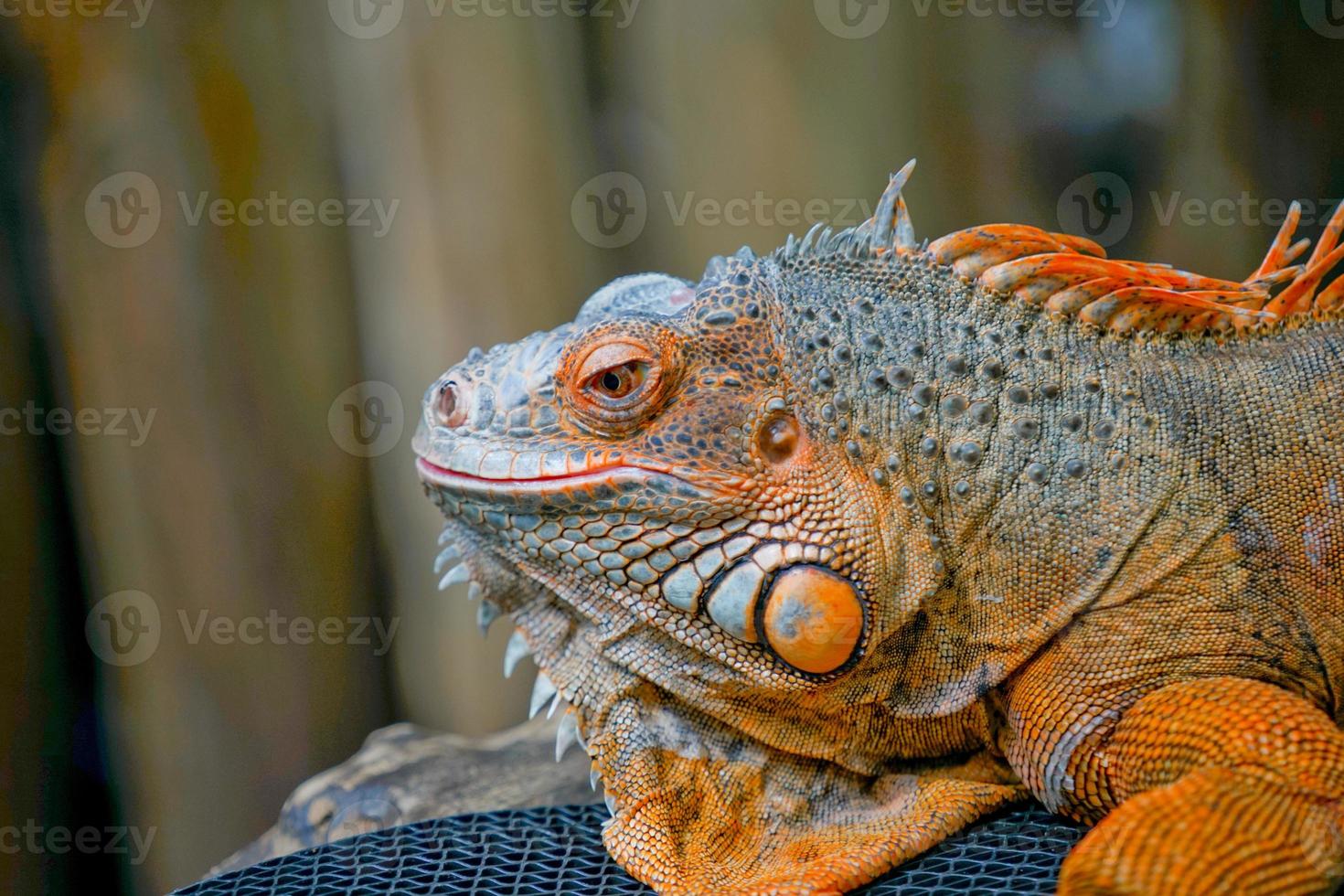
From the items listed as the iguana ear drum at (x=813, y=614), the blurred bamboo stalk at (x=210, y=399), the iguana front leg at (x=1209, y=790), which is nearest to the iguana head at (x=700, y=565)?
the iguana ear drum at (x=813, y=614)

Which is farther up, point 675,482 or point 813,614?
→ point 675,482

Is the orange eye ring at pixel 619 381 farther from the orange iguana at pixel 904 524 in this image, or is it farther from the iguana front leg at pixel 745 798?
the iguana front leg at pixel 745 798

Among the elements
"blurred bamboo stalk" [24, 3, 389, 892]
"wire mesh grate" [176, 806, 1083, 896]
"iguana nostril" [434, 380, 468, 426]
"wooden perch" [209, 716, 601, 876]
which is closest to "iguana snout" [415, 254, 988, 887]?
"iguana nostril" [434, 380, 468, 426]

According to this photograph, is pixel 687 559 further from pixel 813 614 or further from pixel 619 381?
pixel 619 381

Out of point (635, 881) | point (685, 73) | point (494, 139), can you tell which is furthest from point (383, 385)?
point (635, 881)

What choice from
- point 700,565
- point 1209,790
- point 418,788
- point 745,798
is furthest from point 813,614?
point 418,788

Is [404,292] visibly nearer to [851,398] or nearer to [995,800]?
[851,398]
